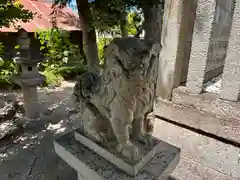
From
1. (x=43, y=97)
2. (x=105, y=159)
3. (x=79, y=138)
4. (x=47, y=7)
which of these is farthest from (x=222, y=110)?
(x=47, y=7)

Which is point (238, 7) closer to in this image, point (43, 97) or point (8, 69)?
point (43, 97)

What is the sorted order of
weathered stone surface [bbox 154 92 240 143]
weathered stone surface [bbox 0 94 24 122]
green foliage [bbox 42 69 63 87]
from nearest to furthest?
weathered stone surface [bbox 154 92 240 143]
weathered stone surface [bbox 0 94 24 122]
green foliage [bbox 42 69 63 87]

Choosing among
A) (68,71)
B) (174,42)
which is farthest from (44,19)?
(174,42)

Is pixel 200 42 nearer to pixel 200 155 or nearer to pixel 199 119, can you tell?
pixel 199 119

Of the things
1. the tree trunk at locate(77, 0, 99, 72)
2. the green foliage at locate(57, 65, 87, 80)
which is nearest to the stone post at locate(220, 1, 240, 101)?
the tree trunk at locate(77, 0, 99, 72)

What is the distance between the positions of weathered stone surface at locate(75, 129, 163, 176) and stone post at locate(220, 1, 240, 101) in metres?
0.62

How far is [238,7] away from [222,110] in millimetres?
691

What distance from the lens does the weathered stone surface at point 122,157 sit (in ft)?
3.04

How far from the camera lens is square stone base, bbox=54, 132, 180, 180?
0.95m

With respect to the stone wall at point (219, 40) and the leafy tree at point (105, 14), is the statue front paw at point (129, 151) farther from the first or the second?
the leafy tree at point (105, 14)

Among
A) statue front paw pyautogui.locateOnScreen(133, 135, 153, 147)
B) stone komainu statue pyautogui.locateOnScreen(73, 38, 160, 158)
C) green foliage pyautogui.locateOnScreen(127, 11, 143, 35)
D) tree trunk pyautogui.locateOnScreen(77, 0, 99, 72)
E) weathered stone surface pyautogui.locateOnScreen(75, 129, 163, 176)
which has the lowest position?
weathered stone surface pyautogui.locateOnScreen(75, 129, 163, 176)

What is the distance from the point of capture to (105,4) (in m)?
2.75

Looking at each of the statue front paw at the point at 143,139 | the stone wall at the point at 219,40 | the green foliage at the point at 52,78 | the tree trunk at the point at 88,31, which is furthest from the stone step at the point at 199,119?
the green foliage at the point at 52,78

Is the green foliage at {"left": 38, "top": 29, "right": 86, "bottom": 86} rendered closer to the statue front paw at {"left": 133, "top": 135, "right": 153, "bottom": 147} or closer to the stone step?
the stone step
